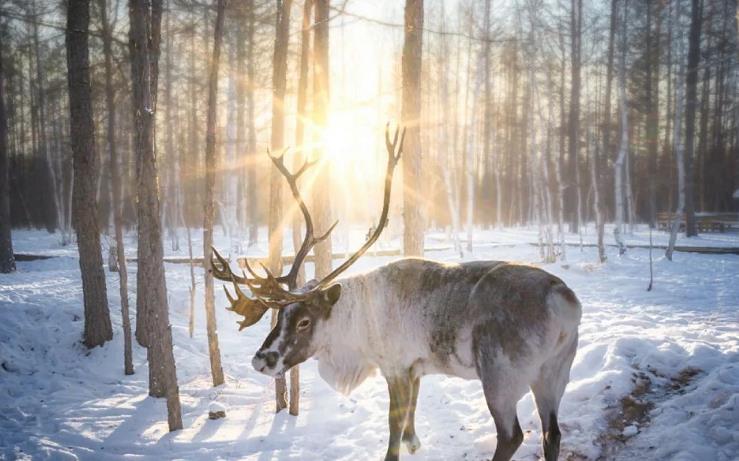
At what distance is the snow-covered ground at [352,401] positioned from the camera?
3.54 metres

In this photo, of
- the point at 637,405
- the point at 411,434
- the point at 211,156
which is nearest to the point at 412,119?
the point at 211,156

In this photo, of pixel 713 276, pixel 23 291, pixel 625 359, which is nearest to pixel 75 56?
pixel 23 291

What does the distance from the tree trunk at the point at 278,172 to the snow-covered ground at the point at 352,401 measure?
1.43 feet

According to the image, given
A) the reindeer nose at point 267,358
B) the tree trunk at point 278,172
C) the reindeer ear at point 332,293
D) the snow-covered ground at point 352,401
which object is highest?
the tree trunk at point 278,172

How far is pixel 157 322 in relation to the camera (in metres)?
4.49

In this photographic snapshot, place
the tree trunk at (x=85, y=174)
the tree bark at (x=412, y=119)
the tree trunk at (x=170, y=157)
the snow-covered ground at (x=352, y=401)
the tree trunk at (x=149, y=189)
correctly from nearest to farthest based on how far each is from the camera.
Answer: the snow-covered ground at (x=352, y=401)
the tree trunk at (x=149, y=189)
the tree bark at (x=412, y=119)
the tree trunk at (x=85, y=174)
the tree trunk at (x=170, y=157)

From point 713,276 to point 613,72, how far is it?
9.11 m

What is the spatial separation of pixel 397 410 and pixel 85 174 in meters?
6.69

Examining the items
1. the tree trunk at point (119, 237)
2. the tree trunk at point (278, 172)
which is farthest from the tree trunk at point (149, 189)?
the tree trunk at point (119, 237)

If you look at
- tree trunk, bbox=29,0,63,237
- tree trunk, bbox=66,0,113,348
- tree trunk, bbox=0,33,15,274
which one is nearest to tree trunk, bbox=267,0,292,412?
tree trunk, bbox=66,0,113,348

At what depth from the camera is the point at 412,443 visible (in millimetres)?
3732

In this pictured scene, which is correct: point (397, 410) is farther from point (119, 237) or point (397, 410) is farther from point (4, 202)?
point (4, 202)

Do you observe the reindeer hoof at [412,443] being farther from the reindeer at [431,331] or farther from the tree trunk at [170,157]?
the tree trunk at [170,157]

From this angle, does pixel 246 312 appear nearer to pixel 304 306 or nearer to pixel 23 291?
pixel 304 306
